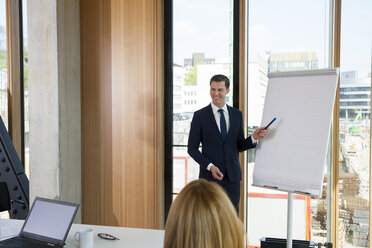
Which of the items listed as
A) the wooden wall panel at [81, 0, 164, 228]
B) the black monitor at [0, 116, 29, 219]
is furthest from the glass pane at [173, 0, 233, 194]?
the black monitor at [0, 116, 29, 219]

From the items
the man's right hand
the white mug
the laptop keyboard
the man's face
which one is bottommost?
the laptop keyboard

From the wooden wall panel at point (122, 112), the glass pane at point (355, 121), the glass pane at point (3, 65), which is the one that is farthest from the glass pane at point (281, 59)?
the glass pane at point (3, 65)

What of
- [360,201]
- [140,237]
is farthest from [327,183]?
[140,237]

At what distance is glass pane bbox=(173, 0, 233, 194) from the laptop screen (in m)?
1.90

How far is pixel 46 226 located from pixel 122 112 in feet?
6.33

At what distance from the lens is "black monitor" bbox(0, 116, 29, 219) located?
2477 millimetres

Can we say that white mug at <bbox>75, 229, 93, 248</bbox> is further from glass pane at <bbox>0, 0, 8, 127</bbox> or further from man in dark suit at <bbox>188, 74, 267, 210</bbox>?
glass pane at <bbox>0, 0, 8, 127</bbox>

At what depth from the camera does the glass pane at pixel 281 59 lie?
11.0ft

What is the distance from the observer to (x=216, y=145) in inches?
119

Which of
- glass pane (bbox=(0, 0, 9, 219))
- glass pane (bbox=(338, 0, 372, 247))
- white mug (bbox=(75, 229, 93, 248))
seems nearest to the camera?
white mug (bbox=(75, 229, 93, 248))

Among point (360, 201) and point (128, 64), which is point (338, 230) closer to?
point (360, 201)

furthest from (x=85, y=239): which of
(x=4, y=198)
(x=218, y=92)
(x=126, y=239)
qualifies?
(x=218, y=92)

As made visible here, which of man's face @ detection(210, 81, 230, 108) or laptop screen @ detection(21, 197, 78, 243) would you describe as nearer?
laptop screen @ detection(21, 197, 78, 243)

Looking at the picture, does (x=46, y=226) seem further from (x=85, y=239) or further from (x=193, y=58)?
(x=193, y=58)
